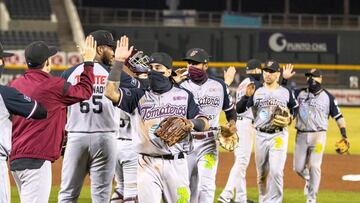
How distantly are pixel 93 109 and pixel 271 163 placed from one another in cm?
324

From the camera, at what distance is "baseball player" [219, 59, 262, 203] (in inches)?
433

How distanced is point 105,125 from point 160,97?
1.04 m

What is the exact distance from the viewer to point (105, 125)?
8.02m

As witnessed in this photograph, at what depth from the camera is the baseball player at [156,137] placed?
709cm

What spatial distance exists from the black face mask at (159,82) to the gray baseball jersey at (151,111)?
0.15 feet

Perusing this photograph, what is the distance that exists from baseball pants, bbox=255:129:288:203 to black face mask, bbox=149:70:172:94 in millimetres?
3564

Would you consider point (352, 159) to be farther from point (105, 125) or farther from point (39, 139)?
point (39, 139)

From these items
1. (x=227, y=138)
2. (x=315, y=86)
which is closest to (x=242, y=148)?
(x=315, y=86)

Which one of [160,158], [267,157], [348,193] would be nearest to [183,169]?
[160,158]

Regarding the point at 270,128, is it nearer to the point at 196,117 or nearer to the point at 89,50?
the point at 196,117

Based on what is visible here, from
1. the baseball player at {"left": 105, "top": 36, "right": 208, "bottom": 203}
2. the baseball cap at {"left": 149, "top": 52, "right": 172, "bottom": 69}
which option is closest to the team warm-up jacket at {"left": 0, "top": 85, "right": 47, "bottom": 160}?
the baseball player at {"left": 105, "top": 36, "right": 208, "bottom": 203}

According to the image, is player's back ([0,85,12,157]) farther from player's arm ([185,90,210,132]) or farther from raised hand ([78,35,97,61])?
player's arm ([185,90,210,132])

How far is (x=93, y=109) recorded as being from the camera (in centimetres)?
802

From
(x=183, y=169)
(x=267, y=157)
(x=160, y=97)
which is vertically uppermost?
(x=160, y=97)
